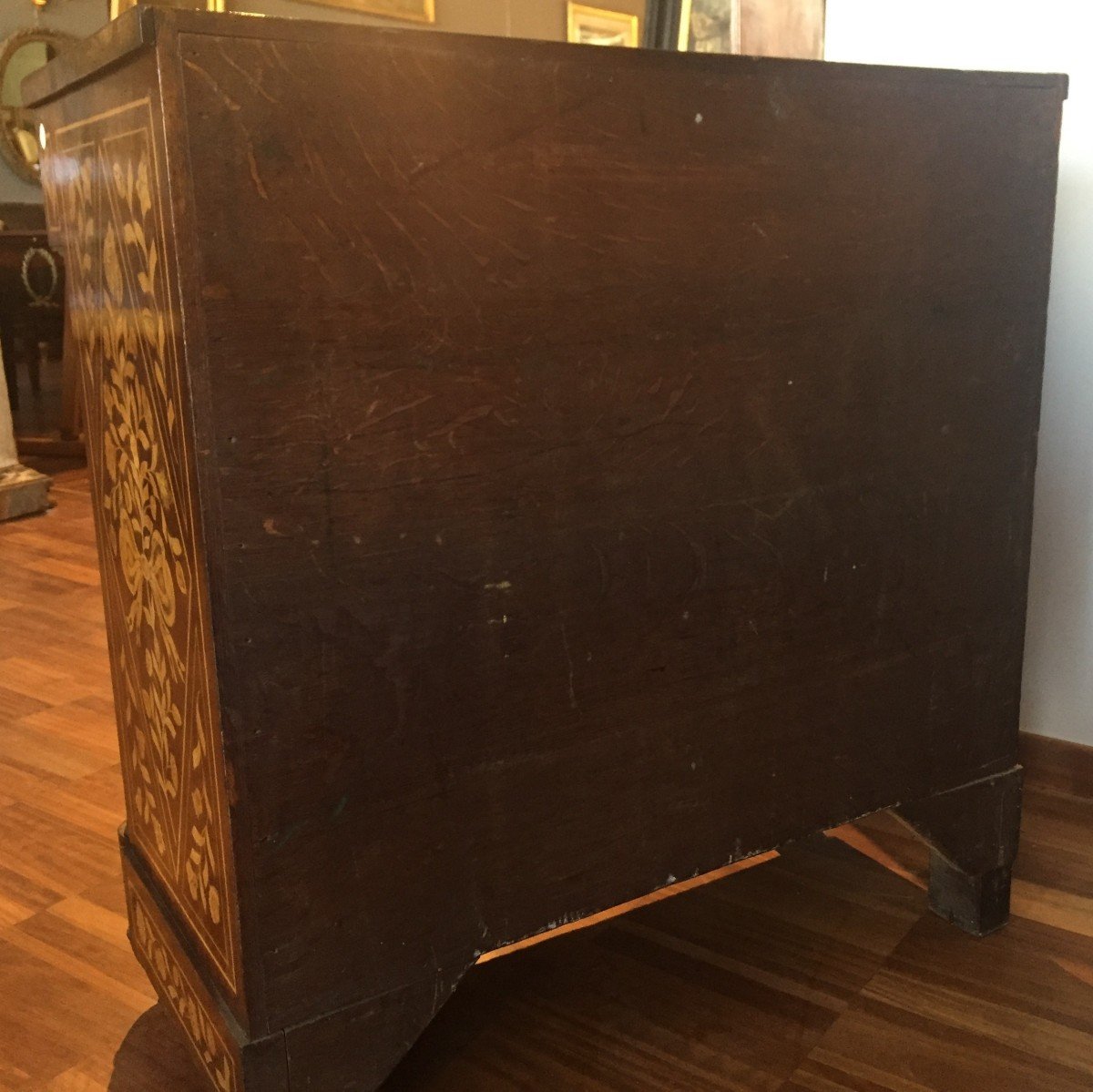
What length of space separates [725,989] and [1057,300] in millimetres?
897

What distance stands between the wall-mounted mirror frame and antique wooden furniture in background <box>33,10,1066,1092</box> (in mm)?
4910

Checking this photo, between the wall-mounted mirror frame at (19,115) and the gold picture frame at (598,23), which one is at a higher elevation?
the wall-mounted mirror frame at (19,115)

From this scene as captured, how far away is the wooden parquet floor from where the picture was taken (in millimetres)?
1064

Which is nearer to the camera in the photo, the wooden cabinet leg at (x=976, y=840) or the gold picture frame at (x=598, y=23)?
the wooden cabinet leg at (x=976, y=840)

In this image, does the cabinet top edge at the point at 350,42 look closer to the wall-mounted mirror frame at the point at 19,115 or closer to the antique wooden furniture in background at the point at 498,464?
the antique wooden furniture in background at the point at 498,464

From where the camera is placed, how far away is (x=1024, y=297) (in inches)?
44.4

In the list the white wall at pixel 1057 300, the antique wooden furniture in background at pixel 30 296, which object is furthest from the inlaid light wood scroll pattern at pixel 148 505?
the antique wooden furniture in background at pixel 30 296

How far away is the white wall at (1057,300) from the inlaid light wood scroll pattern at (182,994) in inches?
43.3

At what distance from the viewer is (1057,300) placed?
146 cm

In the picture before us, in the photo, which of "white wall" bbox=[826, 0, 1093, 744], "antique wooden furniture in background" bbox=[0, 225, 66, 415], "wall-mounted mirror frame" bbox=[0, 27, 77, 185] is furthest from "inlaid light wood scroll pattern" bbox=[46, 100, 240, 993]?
"wall-mounted mirror frame" bbox=[0, 27, 77, 185]

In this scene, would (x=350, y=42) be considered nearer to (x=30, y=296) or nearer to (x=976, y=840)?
(x=976, y=840)

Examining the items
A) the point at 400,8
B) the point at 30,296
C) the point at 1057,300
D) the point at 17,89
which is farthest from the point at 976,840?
the point at 17,89

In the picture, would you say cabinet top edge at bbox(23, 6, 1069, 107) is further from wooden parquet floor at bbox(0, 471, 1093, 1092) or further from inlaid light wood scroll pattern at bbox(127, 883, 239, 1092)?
wooden parquet floor at bbox(0, 471, 1093, 1092)

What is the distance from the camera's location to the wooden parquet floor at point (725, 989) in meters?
1.06
